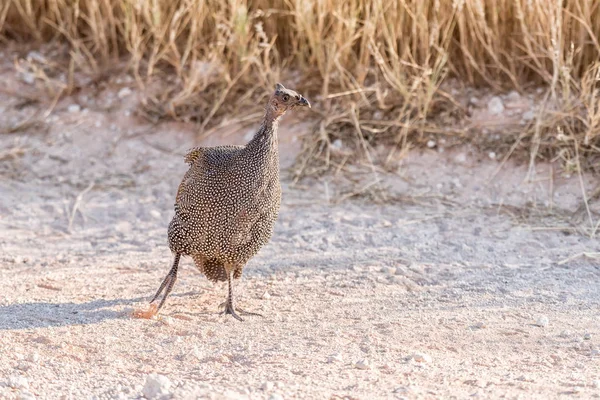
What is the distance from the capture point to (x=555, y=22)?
5715mm

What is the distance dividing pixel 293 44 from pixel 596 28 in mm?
1921

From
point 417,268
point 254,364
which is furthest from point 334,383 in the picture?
point 417,268

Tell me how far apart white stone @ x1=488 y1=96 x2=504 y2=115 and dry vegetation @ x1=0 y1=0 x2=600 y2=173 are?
149 mm

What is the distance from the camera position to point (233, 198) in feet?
13.6

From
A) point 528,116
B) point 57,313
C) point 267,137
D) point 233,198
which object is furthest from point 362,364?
point 528,116

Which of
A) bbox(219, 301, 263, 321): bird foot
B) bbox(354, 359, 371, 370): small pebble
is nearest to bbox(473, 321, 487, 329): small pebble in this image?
bbox(354, 359, 371, 370): small pebble

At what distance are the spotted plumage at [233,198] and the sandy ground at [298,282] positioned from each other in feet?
1.01

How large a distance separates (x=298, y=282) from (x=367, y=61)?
1.97 meters

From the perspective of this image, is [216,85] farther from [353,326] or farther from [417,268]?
[353,326]

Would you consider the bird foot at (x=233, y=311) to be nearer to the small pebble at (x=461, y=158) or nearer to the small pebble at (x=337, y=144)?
the small pebble at (x=337, y=144)

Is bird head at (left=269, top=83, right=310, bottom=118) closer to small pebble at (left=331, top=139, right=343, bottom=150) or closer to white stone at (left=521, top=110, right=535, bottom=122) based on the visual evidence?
small pebble at (left=331, top=139, right=343, bottom=150)

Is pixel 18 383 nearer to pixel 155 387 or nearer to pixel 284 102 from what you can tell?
pixel 155 387

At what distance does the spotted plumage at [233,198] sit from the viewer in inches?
164

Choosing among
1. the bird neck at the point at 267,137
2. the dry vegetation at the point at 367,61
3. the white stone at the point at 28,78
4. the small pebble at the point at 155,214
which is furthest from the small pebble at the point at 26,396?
the white stone at the point at 28,78
